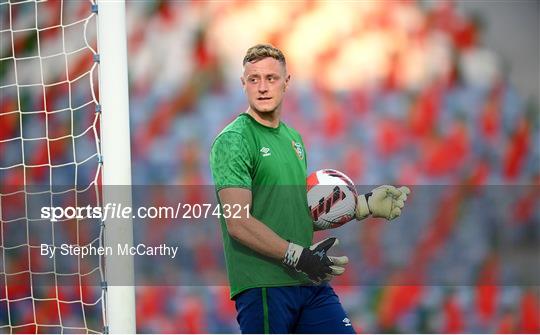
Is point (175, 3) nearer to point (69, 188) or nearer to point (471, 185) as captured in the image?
point (69, 188)

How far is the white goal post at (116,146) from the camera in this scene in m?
2.13

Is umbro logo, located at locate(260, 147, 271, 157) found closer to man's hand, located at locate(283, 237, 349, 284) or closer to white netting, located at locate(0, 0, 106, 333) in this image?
man's hand, located at locate(283, 237, 349, 284)

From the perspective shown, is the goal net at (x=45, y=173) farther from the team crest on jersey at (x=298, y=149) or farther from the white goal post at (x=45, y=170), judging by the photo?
the team crest on jersey at (x=298, y=149)

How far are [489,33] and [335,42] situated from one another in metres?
0.59

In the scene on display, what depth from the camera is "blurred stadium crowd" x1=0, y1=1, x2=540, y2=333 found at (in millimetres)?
3201

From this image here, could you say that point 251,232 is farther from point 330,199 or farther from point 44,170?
point 44,170

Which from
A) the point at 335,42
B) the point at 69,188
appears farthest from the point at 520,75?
the point at 69,188

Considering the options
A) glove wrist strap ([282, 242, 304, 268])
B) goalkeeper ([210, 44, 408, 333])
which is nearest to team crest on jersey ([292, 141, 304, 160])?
goalkeeper ([210, 44, 408, 333])

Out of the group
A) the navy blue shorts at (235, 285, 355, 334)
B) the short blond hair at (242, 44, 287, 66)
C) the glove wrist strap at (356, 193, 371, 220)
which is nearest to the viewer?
the navy blue shorts at (235, 285, 355, 334)

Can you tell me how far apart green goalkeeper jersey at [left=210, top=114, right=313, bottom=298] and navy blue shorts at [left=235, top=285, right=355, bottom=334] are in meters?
0.02

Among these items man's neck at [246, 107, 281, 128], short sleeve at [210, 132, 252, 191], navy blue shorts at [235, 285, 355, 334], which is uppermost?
man's neck at [246, 107, 281, 128]

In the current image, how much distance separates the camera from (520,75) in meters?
3.30

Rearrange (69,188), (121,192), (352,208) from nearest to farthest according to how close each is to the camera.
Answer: (121,192) → (352,208) → (69,188)

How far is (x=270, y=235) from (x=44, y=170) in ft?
4.76
